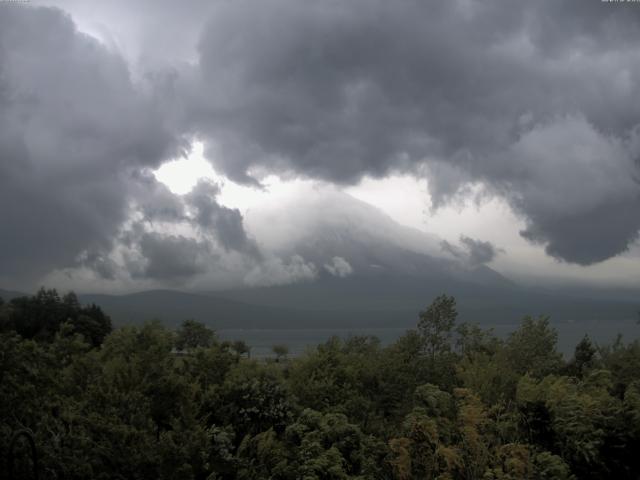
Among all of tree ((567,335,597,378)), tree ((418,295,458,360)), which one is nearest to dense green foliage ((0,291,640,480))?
tree ((418,295,458,360))

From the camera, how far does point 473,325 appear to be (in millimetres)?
38281

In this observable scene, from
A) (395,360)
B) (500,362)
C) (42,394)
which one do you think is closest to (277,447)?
(42,394)

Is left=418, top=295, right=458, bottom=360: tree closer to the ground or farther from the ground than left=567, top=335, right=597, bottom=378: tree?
farther from the ground

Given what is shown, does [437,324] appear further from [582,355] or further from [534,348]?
[582,355]

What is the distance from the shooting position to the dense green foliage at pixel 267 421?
12.7m

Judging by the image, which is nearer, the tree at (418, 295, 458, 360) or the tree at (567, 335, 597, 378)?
the tree at (418, 295, 458, 360)

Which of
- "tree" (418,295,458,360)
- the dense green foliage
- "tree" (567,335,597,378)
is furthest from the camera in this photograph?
"tree" (567,335,597,378)

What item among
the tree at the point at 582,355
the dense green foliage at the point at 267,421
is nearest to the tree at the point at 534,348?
the tree at the point at 582,355

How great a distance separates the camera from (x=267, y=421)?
61.6ft

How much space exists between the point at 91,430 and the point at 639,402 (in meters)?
15.2

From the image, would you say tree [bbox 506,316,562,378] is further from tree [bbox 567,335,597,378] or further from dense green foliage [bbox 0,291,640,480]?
dense green foliage [bbox 0,291,640,480]

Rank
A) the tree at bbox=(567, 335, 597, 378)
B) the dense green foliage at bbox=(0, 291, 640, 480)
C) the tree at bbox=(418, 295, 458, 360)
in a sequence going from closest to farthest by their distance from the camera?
1. the dense green foliage at bbox=(0, 291, 640, 480)
2. the tree at bbox=(418, 295, 458, 360)
3. the tree at bbox=(567, 335, 597, 378)

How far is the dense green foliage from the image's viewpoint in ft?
41.6

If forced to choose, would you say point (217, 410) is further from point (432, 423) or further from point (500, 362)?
point (500, 362)
